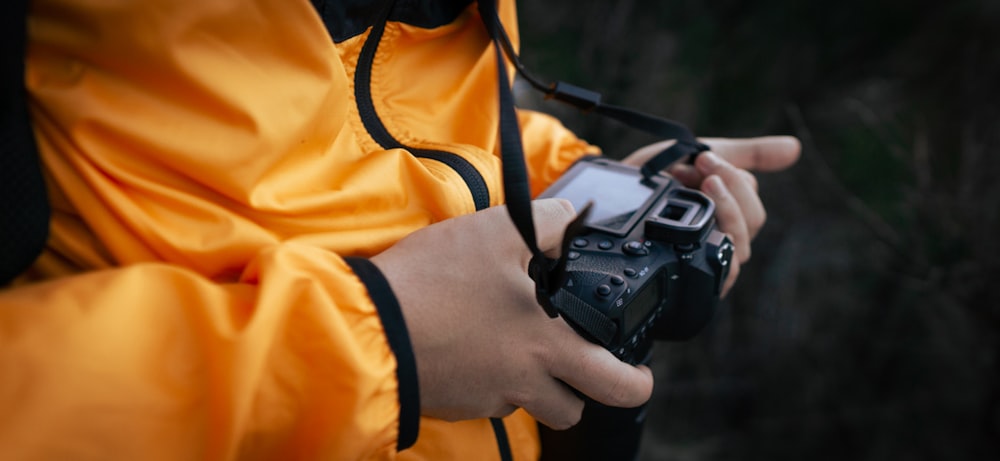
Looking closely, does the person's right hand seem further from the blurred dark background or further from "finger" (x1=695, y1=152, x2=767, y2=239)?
the blurred dark background

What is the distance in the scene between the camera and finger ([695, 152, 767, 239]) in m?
0.81

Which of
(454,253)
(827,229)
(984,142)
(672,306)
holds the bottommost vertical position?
(827,229)

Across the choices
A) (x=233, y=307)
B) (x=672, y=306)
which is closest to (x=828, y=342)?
(x=672, y=306)

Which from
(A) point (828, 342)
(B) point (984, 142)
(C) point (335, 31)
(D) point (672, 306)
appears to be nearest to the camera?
(C) point (335, 31)

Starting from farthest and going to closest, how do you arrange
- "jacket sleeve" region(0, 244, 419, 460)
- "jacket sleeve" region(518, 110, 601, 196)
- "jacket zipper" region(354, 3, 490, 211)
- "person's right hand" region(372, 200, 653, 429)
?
"jacket sleeve" region(518, 110, 601, 196) → "jacket zipper" region(354, 3, 490, 211) → "person's right hand" region(372, 200, 653, 429) → "jacket sleeve" region(0, 244, 419, 460)

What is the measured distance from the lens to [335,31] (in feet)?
1.74

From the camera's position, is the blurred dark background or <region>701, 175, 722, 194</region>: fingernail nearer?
<region>701, 175, 722, 194</region>: fingernail

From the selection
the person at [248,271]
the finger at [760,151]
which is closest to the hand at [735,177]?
the finger at [760,151]

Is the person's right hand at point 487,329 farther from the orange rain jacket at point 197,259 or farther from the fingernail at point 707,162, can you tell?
the fingernail at point 707,162

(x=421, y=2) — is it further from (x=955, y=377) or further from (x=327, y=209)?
(x=955, y=377)

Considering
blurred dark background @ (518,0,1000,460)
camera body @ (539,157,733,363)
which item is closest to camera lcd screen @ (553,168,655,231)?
camera body @ (539,157,733,363)

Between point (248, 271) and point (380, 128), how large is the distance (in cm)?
20

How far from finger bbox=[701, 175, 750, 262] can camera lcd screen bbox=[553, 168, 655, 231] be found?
85mm

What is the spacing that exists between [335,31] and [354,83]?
0.06 metres
